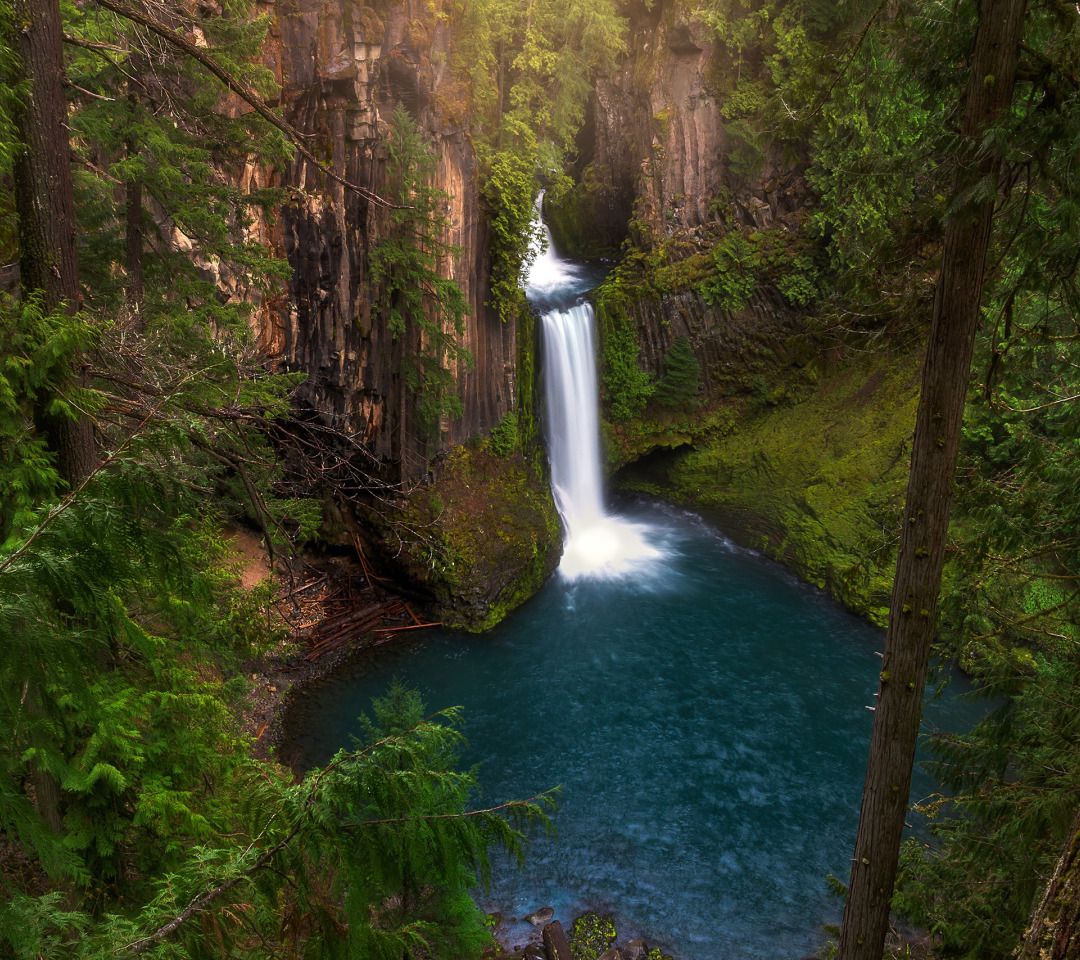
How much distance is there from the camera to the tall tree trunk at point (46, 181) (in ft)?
10.6

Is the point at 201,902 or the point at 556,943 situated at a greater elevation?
the point at 201,902

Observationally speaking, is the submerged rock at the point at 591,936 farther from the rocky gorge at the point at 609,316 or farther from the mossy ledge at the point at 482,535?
the mossy ledge at the point at 482,535

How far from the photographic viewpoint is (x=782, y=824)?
9656 millimetres

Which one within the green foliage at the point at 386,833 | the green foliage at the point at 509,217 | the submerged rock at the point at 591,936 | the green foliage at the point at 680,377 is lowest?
the submerged rock at the point at 591,936

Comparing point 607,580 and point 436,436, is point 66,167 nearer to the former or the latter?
point 436,436

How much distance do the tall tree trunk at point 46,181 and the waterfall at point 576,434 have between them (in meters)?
15.0

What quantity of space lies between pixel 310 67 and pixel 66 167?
1063cm

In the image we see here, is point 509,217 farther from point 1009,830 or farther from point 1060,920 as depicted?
point 1060,920

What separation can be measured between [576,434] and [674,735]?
1049cm

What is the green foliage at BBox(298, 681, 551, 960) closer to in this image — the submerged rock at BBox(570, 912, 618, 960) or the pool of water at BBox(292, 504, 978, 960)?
the submerged rock at BBox(570, 912, 618, 960)

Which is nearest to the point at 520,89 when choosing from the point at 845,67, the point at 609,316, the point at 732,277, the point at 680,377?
the point at 609,316

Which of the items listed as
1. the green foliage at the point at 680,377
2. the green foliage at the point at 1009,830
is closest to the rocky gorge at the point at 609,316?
the green foliage at the point at 680,377

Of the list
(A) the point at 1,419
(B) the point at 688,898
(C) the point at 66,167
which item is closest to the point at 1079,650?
(B) the point at 688,898

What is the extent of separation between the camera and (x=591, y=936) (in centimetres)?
784
